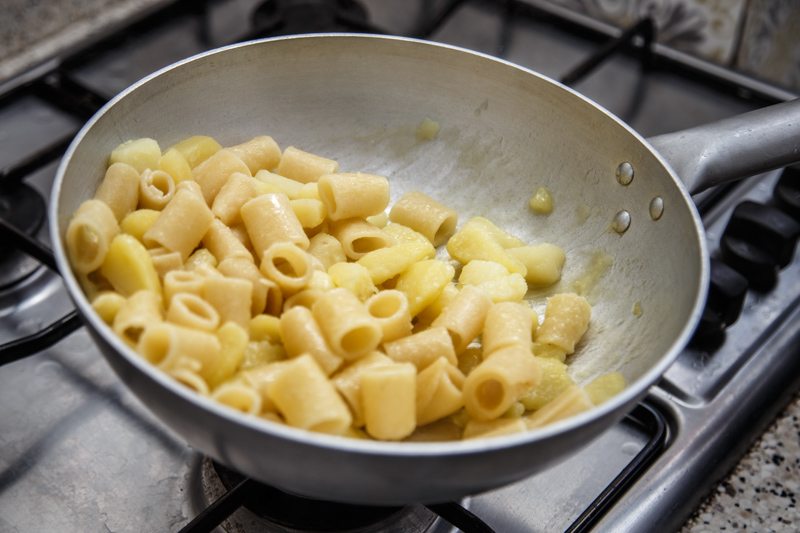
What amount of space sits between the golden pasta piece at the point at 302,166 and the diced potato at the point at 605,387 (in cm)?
50

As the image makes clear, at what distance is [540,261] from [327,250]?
308 millimetres

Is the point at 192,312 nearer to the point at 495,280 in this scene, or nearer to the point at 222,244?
the point at 222,244

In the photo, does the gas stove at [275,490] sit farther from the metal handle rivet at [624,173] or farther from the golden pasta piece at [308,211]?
the golden pasta piece at [308,211]

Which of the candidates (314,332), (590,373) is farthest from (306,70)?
(590,373)

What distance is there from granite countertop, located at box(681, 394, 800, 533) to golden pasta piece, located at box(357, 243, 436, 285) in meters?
0.49

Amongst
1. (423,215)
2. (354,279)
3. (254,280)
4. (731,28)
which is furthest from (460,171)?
(731,28)

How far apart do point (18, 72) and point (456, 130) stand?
89cm

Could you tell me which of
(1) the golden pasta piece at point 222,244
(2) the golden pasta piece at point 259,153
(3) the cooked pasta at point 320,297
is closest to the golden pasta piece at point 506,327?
(3) the cooked pasta at point 320,297

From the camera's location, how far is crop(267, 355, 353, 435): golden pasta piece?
2.34 feet

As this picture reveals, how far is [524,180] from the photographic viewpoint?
1186 millimetres

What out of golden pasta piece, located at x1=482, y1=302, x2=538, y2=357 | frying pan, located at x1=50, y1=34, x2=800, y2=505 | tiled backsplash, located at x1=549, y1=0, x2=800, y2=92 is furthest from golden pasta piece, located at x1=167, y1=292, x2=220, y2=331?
tiled backsplash, located at x1=549, y1=0, x2=800, y2=92

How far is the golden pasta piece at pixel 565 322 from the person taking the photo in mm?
948

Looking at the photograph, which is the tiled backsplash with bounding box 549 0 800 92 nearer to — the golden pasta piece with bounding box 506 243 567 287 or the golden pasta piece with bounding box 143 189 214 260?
the golden pasta piece with bounding box 506 243 567 287

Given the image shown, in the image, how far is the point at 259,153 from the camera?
1.10 meters
